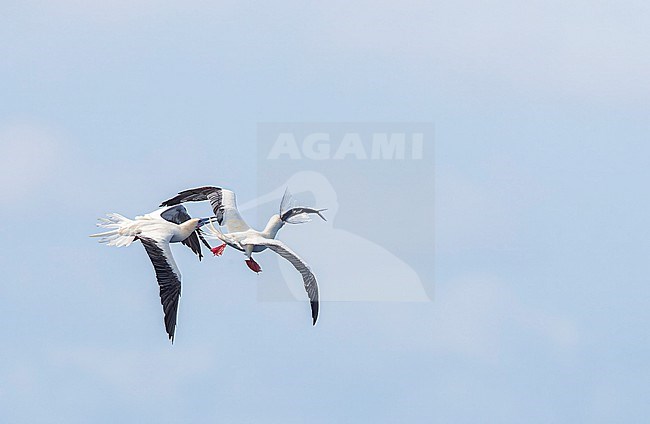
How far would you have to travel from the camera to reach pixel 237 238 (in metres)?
69.4

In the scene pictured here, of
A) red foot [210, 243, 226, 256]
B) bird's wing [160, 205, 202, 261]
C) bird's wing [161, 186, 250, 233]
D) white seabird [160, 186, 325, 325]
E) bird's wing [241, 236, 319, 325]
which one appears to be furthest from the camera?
bird's wing [160, 205, 202, 261]

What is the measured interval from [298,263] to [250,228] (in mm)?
2881

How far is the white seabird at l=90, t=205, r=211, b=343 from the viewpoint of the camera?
66.9 meters

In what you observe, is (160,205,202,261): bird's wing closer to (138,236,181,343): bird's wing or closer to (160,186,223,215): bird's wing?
(160,186,223,215): bird's wing

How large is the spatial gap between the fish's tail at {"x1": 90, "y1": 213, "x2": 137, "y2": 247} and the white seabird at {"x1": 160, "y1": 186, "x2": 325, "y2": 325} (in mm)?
2903

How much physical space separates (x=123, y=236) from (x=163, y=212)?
332 centimetres

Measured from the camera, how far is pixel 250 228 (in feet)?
233

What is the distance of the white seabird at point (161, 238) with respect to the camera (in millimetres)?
66875

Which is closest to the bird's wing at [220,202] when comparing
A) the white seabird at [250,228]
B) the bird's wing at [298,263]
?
the white seabird at [250,228]

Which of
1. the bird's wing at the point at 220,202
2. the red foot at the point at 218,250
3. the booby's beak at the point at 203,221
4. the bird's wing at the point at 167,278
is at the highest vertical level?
the bird's wing at the point at 220,202

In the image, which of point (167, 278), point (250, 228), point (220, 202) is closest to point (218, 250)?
point (250, 228)

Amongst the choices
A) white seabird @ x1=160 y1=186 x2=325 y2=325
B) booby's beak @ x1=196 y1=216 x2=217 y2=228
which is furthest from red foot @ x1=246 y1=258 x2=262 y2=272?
booby's beak @ x1=196 y1=216 x2=217 y2=228

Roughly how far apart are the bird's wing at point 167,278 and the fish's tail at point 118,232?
1022 millimetres

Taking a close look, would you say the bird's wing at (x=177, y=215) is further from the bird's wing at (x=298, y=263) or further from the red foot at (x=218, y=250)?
the bird's wing at (x=298, y=263)
